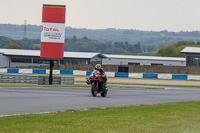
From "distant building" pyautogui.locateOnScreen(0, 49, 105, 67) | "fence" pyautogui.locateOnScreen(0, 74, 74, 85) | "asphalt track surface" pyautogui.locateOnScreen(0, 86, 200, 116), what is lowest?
"asphalt track surface" pyautogui.locateOnScreen(0, 86, 200, 116)

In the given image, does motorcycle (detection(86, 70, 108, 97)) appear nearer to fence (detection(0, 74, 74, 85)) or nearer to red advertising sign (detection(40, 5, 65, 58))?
red advertising sign (detection(40, 5, 65, 58))

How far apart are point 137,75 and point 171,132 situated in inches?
2034

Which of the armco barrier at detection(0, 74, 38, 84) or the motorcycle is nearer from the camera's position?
the motorcycle

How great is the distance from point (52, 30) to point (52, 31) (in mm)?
80

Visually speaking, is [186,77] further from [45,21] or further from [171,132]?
→ [171,132]

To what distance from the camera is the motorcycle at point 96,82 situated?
75.1ft

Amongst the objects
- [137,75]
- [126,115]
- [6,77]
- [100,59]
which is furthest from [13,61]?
[126,115]

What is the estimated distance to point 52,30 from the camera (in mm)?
35344

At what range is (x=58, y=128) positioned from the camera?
9938 millimetres

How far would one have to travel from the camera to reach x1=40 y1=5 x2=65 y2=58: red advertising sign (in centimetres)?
3475

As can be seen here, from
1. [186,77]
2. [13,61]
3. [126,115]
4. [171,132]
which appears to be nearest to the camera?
[171,132]

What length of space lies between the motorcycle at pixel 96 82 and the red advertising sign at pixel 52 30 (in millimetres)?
12678

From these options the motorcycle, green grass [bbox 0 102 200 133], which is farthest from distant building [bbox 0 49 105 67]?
green grass [bbox 0 102 200 133]

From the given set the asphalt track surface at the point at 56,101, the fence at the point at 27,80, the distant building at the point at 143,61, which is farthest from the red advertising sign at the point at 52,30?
the distant building at the point at 143,61
